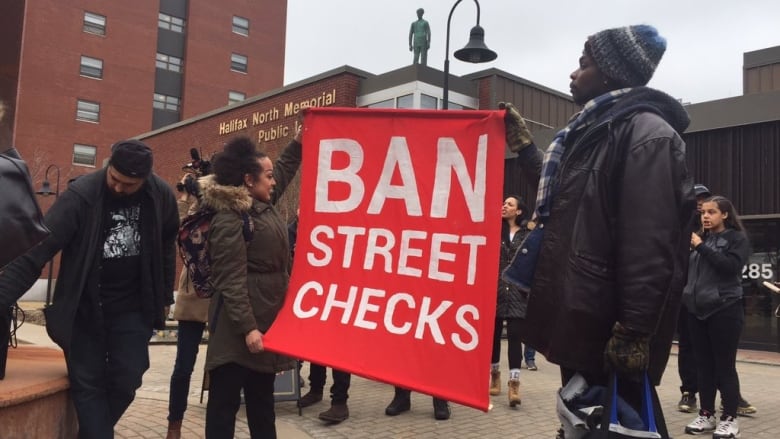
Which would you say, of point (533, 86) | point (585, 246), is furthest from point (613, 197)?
point (533, 86)

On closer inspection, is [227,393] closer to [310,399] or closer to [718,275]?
[310,399]

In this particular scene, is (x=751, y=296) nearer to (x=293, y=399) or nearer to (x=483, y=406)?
(x=293, y=399)

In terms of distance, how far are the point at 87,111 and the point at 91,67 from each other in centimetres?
270

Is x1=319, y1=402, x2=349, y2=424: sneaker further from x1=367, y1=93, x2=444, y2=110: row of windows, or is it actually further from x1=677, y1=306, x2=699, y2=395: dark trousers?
x1=367, y1=93, x2=444, y2=110: row of windows

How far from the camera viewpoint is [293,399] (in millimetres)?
5703

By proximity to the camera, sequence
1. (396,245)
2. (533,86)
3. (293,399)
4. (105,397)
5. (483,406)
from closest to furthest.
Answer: (483,406) < (396,245) < (105,397) < (293,399) < (533,86)

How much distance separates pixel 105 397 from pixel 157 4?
143ft

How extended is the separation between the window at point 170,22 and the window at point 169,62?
73.2 inches

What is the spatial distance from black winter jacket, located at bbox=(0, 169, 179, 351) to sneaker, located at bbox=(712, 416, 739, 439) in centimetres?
421

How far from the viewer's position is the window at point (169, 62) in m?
42.8

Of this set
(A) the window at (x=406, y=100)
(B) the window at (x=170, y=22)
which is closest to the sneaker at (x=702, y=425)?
(A) the window at (x=406, y=100)

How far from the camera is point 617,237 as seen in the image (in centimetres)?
240

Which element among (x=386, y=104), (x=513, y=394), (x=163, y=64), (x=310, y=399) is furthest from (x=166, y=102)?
(x=513, y=394)

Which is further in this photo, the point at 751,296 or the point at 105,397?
the point at 751,296
